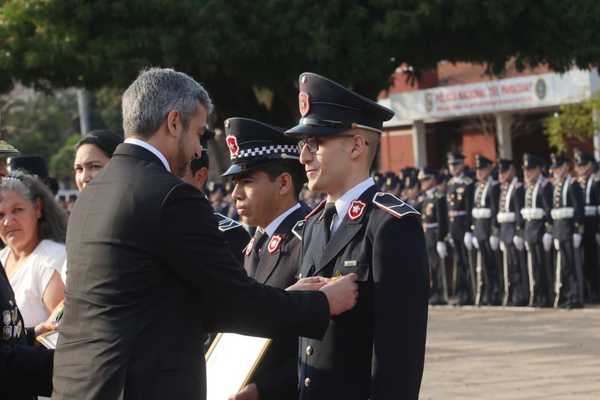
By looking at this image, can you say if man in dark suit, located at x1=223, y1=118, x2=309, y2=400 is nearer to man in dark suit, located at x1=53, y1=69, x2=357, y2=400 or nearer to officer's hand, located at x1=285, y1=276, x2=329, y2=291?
officer's hand, located at x1=285, y1=276, x2=329, y2=291

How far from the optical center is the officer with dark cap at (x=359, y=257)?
4.30m

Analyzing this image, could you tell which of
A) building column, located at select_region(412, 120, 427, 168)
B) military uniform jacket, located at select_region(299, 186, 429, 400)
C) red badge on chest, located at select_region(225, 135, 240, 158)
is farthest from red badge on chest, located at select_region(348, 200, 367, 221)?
building column, located at select_region(412, 120, 427, 168)

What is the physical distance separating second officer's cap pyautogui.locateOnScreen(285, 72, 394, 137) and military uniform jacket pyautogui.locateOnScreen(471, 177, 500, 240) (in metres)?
12.9

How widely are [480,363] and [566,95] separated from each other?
22852mm

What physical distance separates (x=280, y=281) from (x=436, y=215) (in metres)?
13.6

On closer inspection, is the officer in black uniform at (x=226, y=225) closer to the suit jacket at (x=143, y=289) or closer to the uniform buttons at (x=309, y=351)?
the uniform buttons at (x=309, y=351)

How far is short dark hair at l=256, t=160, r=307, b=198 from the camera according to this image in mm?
5672

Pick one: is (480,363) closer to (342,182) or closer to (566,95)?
(342,182)

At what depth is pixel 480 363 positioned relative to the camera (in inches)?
445

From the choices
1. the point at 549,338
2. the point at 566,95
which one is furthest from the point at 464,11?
the point at 566,95

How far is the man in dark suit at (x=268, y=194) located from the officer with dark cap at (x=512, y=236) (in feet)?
38.0

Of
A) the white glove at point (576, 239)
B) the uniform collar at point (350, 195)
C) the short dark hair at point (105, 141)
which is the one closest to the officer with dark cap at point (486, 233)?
the white glove at point (576, 239)

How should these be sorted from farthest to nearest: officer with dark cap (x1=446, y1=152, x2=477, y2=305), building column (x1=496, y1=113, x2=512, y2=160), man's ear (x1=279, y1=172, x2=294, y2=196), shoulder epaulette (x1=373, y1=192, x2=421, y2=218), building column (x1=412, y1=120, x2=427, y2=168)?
building column (x1=412, y1=120, x2=427, y2=168)
building column (x1=496, y1=113, x2=512, y2=160)
officer with dark cap (x1=446, y1=152, x2=477, y2=305)
man's ear (x1=279, y1=172, x2=294, y2=196)
shoulder epaulette (x1=373, y1=192, x2=421, y2=218)

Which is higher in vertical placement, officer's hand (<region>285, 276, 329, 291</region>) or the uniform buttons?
officer's hand (<region>285, 276, 329, 291</region>)
